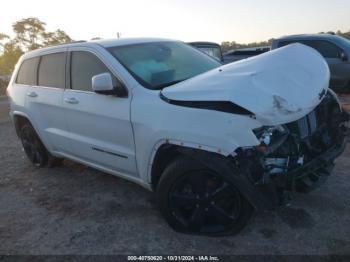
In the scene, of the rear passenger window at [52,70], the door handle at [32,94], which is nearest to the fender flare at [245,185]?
the rear passenger window at [52,70]

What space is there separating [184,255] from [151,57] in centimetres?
212

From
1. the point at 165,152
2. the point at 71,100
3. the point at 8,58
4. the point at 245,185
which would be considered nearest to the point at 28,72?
the point at 71,100

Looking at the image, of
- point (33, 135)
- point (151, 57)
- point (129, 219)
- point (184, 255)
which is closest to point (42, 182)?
point (33, 135)

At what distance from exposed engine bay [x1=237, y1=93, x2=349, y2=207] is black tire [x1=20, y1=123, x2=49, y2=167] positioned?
12.0 feet

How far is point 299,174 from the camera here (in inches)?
116

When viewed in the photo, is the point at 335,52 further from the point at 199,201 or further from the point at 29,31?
the point at 29,31

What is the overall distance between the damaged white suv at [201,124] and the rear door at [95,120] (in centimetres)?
1

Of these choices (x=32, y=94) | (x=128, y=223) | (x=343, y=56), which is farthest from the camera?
(x=343, y=56)

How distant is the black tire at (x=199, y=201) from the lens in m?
3.09

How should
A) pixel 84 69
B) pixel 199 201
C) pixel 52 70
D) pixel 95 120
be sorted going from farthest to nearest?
pixel 52 70, pixel 84 69, pixel 95 120, pixel 199 201

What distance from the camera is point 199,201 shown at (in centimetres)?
321

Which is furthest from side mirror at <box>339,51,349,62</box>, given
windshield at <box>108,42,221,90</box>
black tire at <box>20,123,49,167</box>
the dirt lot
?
black tire at <box>20,123,49,167</box>

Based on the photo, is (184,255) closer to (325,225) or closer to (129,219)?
(129,219)

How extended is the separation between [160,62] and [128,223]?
1.75 metres
